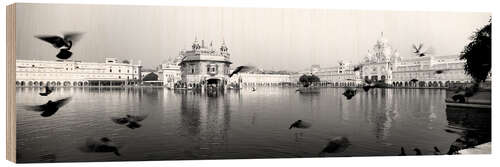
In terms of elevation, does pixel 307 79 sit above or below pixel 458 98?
above

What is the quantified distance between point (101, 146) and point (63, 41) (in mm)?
1599

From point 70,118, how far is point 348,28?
4.39m

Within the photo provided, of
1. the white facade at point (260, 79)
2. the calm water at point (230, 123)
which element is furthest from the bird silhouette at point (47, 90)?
the white facade at point (260, 79)

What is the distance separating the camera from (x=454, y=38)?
23.6ft

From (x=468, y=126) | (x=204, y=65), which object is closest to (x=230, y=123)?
(x=204, y=65)

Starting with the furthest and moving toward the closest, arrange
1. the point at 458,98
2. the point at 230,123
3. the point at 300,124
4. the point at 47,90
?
the point at 458,98 < the point at 300,124 < the point at 230,123 < the point at 47,90

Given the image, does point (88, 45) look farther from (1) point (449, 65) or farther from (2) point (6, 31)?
(1) point (449, 65)

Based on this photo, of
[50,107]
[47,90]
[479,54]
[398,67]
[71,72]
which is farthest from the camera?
[398,67]

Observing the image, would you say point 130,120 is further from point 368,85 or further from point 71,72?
point 368,85

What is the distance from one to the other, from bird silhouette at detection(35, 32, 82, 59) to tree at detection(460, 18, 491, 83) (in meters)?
6.05

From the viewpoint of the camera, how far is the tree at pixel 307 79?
722 cm

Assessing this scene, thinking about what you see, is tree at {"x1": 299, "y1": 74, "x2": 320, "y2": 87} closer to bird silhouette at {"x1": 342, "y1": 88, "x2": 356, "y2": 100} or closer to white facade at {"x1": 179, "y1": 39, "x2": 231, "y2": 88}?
bird silhouette at {"x1": 342, "y1": 88, "x2": 356, "y2": 100}

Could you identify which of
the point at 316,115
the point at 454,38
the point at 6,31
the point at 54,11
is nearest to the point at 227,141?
the point at 316,115

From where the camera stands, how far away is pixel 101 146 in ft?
20.4
